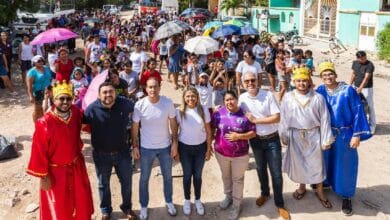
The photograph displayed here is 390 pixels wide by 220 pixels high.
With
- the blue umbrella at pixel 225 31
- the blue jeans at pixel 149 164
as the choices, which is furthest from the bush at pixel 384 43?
the blue jeans at pixel 149 164

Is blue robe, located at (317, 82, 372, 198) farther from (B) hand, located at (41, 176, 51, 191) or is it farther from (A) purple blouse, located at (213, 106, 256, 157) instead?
(B) hand, located at (41, 176, 51, 191)

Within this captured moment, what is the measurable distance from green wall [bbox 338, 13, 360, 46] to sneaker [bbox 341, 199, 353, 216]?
1792cm

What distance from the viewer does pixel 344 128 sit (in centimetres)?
512

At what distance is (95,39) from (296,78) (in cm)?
941

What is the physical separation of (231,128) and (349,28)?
64.4ft

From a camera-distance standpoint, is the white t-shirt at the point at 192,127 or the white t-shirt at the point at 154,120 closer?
the white t-shirt at the point at 154,120

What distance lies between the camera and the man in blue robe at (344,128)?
Result: 506 cm

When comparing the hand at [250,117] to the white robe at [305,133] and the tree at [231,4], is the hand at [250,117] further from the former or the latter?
the tree at [231,4]

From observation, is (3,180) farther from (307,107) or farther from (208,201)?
(307,107)

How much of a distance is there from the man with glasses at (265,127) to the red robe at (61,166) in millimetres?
1920

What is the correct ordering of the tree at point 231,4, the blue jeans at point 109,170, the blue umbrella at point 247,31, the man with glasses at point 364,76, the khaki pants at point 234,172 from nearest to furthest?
the blue jeans at point 109,170 → the khaki pants at point 234,172 → the man with glasses at point 364,76 → the blue umbrella at point 247,31 → the tree at point 231,4

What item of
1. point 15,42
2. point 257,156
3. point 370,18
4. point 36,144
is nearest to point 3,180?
point 36,144

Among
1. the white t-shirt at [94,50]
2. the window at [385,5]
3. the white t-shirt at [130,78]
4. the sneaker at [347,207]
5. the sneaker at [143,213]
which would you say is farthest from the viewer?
the window at [385,5]

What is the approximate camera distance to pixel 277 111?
4.82 metres
